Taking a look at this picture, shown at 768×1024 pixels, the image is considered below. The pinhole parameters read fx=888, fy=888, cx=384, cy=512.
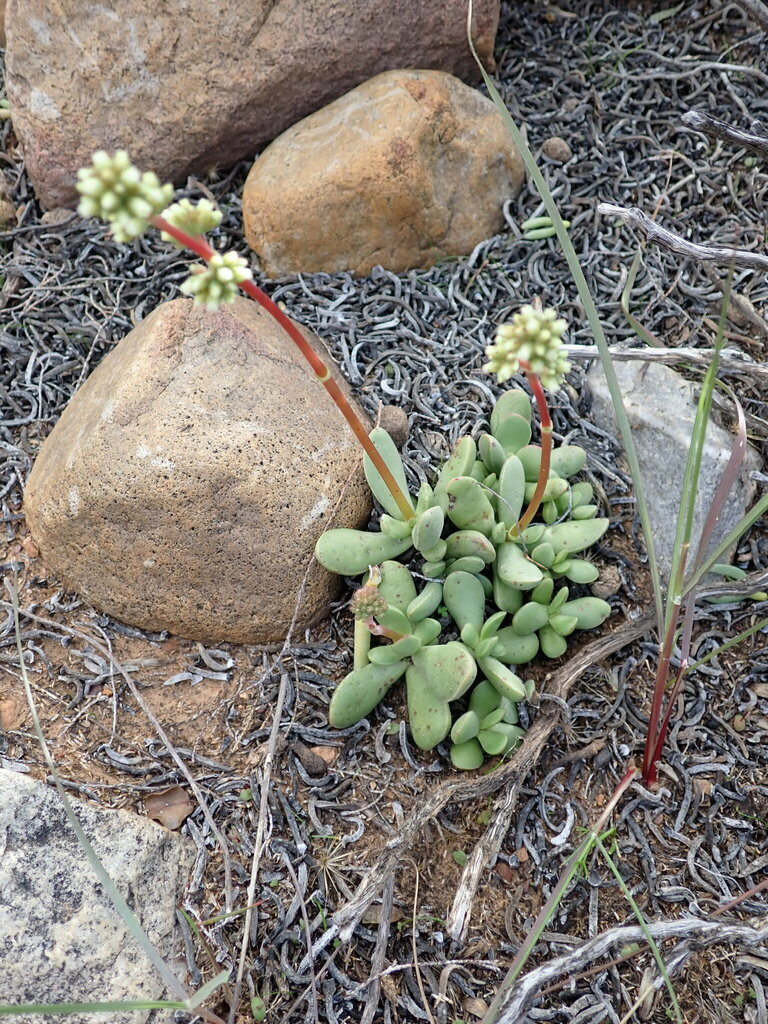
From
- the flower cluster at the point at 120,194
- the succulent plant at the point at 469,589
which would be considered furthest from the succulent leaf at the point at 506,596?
the flower cluster at the point at 120,194

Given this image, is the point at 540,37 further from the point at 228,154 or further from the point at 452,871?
the point at 452,871

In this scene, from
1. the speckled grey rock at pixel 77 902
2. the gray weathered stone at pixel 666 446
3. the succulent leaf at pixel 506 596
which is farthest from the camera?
the gray weathered stone at pixel 666 446

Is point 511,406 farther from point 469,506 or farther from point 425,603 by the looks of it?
point 425,603

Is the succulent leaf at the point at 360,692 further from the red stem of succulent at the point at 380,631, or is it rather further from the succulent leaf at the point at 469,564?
the succulent leaf at the point at 469,564

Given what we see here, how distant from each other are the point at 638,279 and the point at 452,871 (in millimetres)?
2289

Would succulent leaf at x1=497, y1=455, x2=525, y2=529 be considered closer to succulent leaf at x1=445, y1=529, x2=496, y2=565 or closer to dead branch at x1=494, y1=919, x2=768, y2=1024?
succulent leaf at x1=445, y1=529, x2=496, y2=565

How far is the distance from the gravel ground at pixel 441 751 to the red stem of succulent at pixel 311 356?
46 cm

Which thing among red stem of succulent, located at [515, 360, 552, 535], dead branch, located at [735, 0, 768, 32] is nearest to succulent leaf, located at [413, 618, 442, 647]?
red stem of succulent, located at [515, 360, 552, 535]

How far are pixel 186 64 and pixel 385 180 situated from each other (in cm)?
95

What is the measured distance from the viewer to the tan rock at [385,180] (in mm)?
3301

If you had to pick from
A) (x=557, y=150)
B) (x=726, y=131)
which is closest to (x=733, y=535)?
(x=726, y=131)

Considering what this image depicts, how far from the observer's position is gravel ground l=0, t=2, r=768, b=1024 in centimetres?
229

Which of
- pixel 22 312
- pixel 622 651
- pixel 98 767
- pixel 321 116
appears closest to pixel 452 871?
pixel 622 651

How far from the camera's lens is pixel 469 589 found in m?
2.63
